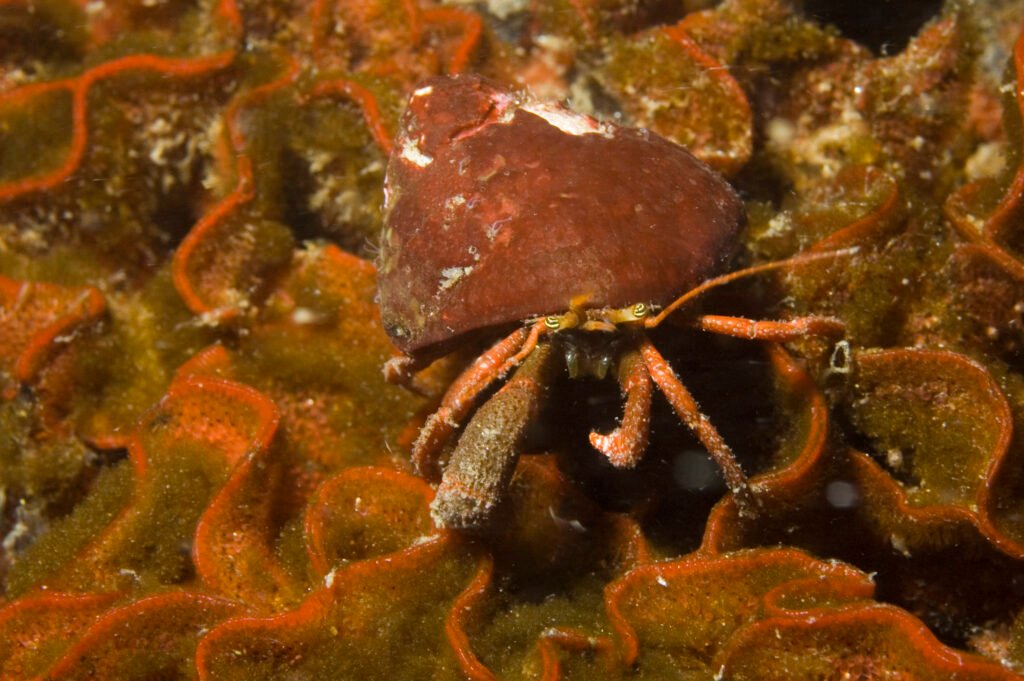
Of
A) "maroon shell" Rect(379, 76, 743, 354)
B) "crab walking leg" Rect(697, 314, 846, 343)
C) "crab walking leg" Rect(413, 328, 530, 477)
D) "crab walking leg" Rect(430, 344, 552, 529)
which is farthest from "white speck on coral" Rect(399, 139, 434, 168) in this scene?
"crab walking leg" Rect(697, 314, 846, 343)

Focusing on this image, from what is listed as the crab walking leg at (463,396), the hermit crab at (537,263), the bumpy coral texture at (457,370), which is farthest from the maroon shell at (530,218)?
the bumpy coral texture at (457,370)

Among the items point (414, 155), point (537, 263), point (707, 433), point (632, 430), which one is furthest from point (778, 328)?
point (414, 155)

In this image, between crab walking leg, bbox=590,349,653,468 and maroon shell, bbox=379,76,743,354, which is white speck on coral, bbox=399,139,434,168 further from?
crab walking leg, bbox=590,349,653,468

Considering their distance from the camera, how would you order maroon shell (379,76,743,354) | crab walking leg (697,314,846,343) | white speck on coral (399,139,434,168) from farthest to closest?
white speck on coral (399,139,434,168) → crab walking leg (697,314,846,343) → maroon shell (379,76,743,354)

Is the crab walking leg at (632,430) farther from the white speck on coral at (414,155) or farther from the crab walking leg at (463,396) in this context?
the white speck on coral at (414,155)

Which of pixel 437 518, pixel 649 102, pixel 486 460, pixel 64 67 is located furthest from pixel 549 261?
pixel 64 67

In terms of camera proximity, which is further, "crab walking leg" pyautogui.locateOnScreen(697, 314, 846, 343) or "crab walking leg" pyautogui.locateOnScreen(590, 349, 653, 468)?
"crab walking leg" pyautogui.locateOnScreen(697, 314, 846, 343)

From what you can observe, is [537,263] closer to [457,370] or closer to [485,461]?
[485,461]

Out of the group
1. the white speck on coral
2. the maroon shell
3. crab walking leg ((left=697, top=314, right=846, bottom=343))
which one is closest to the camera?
the maroon shell

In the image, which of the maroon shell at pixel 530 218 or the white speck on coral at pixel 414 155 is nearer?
the maroon shell at pixel 530 218
